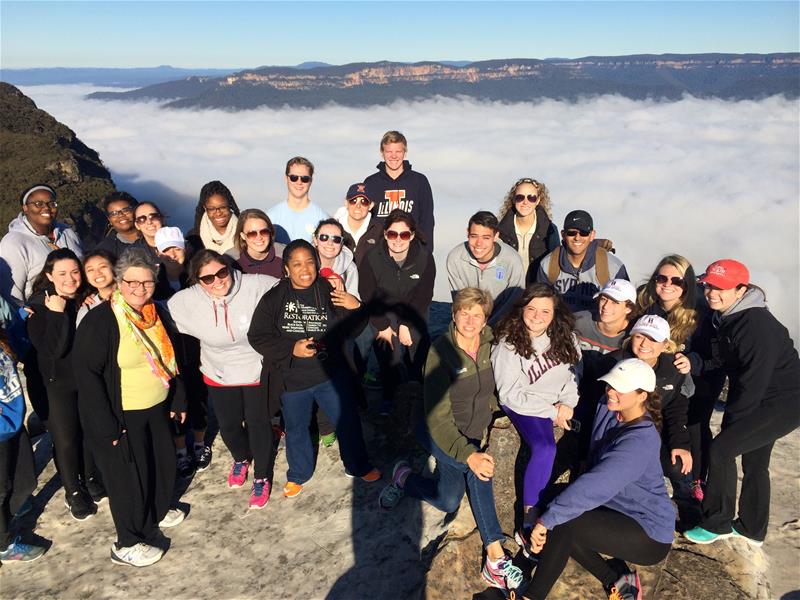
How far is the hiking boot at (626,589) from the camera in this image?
4.08m

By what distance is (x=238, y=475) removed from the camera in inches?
233

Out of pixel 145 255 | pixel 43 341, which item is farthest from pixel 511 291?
pixel 43 341

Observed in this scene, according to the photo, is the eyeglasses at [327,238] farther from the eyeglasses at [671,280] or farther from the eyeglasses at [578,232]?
the eyeglasses at [671,280]

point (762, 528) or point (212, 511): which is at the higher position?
point (762, 528)

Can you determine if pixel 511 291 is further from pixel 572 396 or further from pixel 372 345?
pixel 372 345

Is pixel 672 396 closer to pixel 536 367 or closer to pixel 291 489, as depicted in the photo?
pixel 536 367

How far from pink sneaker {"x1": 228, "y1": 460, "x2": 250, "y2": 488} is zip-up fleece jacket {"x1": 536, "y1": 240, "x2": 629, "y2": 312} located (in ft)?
13.7

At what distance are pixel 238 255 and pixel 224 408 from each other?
1716mm

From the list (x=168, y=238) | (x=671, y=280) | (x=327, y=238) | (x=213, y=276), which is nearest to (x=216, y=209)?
(x=168, y=238)

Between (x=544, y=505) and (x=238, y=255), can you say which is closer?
(x=544, y=505)

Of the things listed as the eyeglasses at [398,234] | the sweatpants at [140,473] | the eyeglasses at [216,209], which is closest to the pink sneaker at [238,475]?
the sweatpants at [140,473]

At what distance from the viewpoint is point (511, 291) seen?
597 cm

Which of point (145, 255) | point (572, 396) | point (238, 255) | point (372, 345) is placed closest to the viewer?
point (145, 255)

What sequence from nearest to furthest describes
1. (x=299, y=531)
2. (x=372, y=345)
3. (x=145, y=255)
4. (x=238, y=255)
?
(x=145, y=255), (x=299, y=531), (x=238, y=255), (x=372, y=345)
